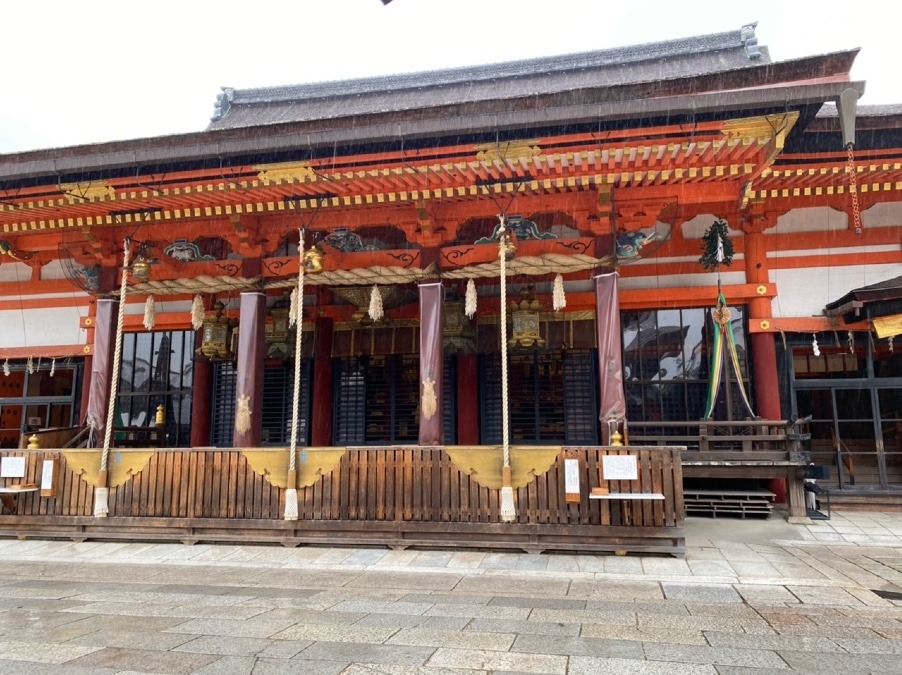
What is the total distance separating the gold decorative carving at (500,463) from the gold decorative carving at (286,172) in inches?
173

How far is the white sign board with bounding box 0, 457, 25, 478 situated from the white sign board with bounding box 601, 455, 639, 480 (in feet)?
26.8

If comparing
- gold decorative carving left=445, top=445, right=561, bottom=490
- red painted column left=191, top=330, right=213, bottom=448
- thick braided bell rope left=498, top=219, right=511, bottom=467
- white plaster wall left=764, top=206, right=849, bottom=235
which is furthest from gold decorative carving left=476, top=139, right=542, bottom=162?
red painted column left=191, top=330, right=213, bottom=448

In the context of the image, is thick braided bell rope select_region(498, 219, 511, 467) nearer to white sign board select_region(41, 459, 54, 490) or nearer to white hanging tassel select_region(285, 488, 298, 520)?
white hanging tassel select_region(285, 488, 298, 520)

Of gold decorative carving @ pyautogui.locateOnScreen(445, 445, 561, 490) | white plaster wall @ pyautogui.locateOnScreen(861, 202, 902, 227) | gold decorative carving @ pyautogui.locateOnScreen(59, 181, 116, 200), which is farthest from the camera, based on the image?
white plaster wall @ pyautogui.locateOnScreen(861, 202, 902, 227)

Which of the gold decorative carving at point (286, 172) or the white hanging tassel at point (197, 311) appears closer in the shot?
the gold decorative carving at point (286, 172)

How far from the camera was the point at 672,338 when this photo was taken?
35.8 feet

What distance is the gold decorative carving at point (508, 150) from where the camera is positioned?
801 cm

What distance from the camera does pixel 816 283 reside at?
10.3 metres

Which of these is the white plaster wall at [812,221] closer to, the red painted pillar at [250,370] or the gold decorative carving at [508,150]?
the gold decorative carving at [508,150]

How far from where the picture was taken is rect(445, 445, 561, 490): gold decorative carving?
7.72 metres

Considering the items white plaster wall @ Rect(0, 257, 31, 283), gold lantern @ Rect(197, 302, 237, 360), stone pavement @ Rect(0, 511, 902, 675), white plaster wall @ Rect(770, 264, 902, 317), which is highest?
white plaster wall @ Rect(0, 257, 31, 283)

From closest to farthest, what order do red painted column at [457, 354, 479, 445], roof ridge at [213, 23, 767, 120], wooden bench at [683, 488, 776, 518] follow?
wooden bench at [683, 488, 776, 518], red painted column at [457, 354, 479, 445], roof ridge at [213, 23, 767, 120]

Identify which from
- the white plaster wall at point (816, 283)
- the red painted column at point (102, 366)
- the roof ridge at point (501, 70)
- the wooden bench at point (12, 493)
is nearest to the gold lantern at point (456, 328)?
the white plaster wall at point (816, 283)

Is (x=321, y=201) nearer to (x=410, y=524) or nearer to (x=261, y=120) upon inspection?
(x=410, y=524)
